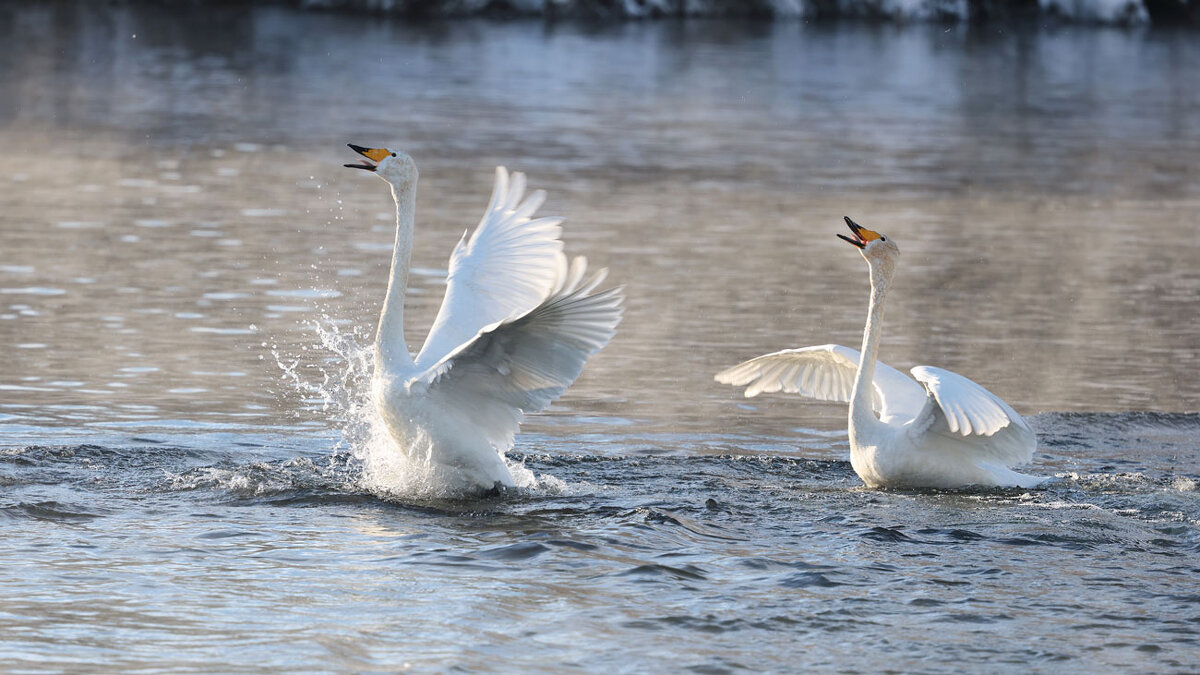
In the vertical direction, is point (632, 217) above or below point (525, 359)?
below

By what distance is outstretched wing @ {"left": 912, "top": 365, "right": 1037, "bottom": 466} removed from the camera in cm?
893

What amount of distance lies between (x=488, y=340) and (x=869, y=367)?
241 centimetres

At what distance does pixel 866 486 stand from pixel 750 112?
25.3 meters

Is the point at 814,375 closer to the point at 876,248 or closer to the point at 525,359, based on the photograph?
the point at 876,248

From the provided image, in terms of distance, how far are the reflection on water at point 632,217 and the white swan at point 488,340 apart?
1.52m

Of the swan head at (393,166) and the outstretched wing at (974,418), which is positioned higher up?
the swan head at (393,166)

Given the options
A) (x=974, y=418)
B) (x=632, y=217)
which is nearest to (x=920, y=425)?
(x=974, y=418)

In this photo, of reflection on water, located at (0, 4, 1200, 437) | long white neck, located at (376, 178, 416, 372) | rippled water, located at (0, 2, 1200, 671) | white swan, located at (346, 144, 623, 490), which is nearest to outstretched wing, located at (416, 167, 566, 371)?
white swan, located at (346, 144, 623, 490)

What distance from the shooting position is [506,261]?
1044 centimetres

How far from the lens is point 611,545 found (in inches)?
328

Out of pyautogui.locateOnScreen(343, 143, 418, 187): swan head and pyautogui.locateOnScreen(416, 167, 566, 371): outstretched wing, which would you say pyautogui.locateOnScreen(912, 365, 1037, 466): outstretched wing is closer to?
pyautogui.locateOnScreen(416, 167, 566, 371): outstretched wing

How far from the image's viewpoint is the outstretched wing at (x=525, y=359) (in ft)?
27.9

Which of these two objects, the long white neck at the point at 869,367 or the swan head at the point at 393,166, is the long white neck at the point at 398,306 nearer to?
the swan head at the point at 393,166

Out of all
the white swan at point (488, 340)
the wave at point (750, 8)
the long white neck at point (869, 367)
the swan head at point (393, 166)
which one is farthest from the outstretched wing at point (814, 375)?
the wave at point (750, 8)
